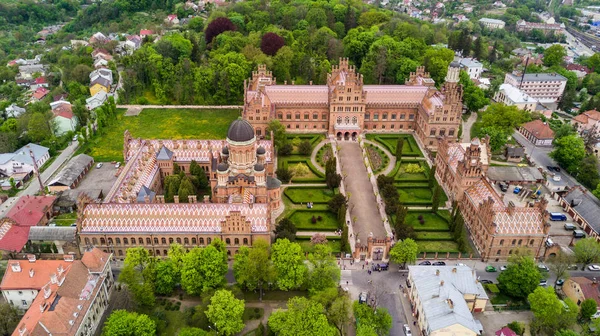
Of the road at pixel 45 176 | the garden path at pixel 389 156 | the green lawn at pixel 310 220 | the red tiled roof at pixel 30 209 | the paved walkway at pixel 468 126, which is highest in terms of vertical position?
the red tiled roof at pixel 30 209

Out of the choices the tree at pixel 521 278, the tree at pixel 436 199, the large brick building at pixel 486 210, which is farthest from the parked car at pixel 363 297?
the tree at pixel 436 199

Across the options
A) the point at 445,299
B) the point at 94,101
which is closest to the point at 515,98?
the point at 445,299

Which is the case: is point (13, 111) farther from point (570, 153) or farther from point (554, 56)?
point (554, 56)

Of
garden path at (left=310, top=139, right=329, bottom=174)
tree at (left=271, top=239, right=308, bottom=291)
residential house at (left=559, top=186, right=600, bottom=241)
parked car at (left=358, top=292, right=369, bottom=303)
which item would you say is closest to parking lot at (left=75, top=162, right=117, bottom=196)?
garden path at (left=310, top=139, right=329, bottom=174)

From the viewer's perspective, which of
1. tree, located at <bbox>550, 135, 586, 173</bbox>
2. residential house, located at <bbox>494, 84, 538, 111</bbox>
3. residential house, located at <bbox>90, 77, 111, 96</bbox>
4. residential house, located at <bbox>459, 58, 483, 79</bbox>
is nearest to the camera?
tree, located at <bbox>550, 135, 586, 173</bbox>

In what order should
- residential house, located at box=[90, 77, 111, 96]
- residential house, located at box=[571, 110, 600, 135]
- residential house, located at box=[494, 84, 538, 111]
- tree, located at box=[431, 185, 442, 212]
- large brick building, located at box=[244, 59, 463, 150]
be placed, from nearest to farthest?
1. tree, located at box=[431, 185, 442, 212]
2. large brick building, located at box=[244, 59, 463, 150]
3. residential house, located at box=[571, 110, 600, 135]
4. residential house, located at box=[494, 84, 538, 111]
5. residential house, located at box=[90, 77, 111, 96]

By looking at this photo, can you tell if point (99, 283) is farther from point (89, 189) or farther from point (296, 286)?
point (89, 189)

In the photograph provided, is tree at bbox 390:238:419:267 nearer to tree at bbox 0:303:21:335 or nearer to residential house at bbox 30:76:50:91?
tree at bbox 0:303:21:335

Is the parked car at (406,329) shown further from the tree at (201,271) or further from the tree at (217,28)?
the tree at (217,28)
